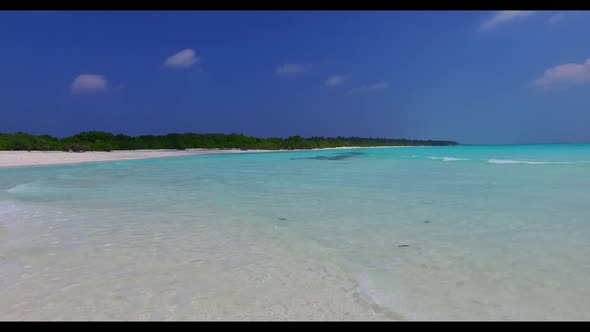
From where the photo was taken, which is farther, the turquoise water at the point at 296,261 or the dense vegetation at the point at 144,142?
the dense vegetation at the point at 144,142

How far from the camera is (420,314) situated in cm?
271

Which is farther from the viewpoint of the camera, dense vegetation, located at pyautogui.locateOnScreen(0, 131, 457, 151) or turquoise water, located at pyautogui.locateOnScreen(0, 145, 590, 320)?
dense vegetation, located at pyautogui.locateOnScreen(0, 131, 457, 151)

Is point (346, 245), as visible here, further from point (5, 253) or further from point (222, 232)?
point (5, 253)

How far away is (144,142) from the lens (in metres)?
59.5

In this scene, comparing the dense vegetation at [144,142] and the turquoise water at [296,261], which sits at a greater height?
the dense vegetation at [144,142]

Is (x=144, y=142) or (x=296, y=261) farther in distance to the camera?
(x=144, y=142)

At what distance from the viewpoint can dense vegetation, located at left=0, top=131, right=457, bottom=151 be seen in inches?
1606

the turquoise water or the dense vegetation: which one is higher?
the dense vegetation

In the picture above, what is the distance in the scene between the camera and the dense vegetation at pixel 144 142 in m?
40.8
